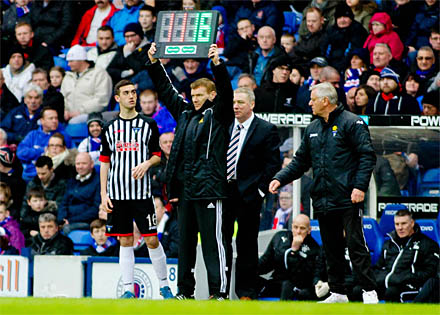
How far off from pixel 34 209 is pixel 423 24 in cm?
661

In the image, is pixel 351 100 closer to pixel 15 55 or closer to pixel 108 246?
pixel 108 246

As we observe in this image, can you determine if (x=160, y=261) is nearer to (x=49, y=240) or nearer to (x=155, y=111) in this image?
(x=49, y=240)

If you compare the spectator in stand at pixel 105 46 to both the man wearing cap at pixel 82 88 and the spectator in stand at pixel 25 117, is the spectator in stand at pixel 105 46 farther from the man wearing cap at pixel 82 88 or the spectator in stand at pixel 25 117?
the spectator in stand at pixel 25 117

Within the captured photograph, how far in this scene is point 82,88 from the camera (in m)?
17.9

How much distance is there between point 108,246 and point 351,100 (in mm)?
3939

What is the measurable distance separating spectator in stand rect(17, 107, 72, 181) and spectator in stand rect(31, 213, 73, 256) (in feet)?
9.13

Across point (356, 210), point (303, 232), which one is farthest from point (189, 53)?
point (303, 232)

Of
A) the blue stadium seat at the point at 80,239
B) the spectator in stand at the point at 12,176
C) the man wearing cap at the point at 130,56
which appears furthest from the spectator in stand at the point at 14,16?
the blue stadium seat at the point at 80,239

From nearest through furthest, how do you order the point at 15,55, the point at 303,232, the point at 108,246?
the point at 303,232 → the point at 108,246 → the point at 15,55

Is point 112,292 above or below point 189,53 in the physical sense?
below

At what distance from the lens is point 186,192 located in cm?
1023

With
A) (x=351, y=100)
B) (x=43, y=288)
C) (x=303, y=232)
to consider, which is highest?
(x=351, y=100)

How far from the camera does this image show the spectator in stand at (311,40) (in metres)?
16.7

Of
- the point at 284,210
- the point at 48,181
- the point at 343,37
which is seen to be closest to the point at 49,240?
the point at 48,181
